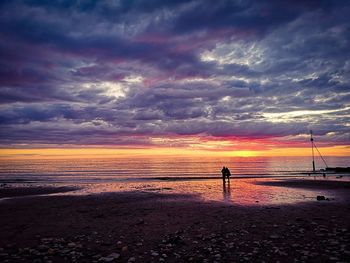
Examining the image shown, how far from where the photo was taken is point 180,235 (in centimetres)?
1090

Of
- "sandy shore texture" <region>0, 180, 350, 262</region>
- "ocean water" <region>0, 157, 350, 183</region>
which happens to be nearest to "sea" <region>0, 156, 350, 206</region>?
"ocean water" <region>0, 157, 350, 183</region>

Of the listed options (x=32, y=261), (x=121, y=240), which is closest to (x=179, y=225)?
(x=121, y=240)

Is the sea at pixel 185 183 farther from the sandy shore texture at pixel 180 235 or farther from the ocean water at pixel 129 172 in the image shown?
the sandy shore texture at pixel 180 235

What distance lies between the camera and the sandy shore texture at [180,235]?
27.2 ft

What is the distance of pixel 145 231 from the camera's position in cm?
1177

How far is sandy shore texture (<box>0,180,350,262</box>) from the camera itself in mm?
8281

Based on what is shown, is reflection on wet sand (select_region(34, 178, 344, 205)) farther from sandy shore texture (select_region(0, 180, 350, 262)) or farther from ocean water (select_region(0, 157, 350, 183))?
ocean water (select_region(0, 157, 350, 183))

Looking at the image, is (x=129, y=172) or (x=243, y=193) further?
(x=129, y=172)

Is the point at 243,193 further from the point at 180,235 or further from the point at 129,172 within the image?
the point at 129,172

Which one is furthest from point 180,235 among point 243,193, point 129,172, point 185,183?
point 129,172

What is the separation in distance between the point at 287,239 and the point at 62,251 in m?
8.35

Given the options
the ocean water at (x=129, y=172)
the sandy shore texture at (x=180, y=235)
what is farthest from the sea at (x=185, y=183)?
the sandy shore texture at (x=180, y=235)

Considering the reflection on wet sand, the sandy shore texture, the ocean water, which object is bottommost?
the reflection on wet sand

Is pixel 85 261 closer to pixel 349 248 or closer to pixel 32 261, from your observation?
pixel 32 261
